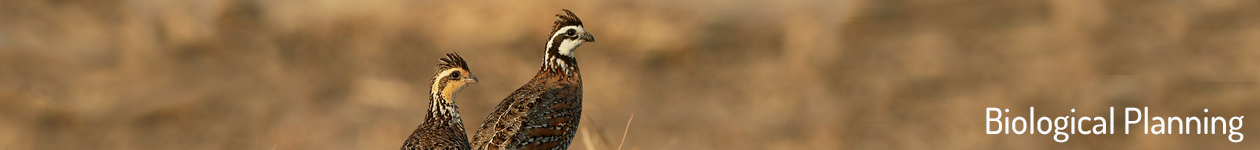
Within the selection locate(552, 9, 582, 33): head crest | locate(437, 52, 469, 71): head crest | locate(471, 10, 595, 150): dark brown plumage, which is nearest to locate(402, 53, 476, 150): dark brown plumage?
locate(437, 52, 469, 71): head crest

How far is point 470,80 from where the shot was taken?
455 centimetres

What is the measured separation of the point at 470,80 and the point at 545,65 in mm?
763

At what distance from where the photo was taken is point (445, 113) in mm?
4629

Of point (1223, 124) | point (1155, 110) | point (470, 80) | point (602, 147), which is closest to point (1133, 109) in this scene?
point (1155, 110)

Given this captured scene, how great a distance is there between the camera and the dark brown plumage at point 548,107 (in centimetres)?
499

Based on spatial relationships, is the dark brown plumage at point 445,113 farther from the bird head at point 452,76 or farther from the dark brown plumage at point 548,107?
the dark brown plumage at point 548,107

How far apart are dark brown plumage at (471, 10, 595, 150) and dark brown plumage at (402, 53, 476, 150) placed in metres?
0.34

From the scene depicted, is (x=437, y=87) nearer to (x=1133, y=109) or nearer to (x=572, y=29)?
(x=572, y=29)

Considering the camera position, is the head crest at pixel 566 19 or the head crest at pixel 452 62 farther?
the head crest at pixel 566 19

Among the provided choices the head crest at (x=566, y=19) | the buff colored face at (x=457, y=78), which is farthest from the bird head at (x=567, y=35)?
the buff colored face at (x=457, y=78)

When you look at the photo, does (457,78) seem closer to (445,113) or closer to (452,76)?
(452,76)

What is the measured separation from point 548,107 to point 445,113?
0.63 meters

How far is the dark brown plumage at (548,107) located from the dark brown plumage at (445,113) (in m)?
0.34

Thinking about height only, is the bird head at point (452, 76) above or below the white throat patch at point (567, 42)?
below
